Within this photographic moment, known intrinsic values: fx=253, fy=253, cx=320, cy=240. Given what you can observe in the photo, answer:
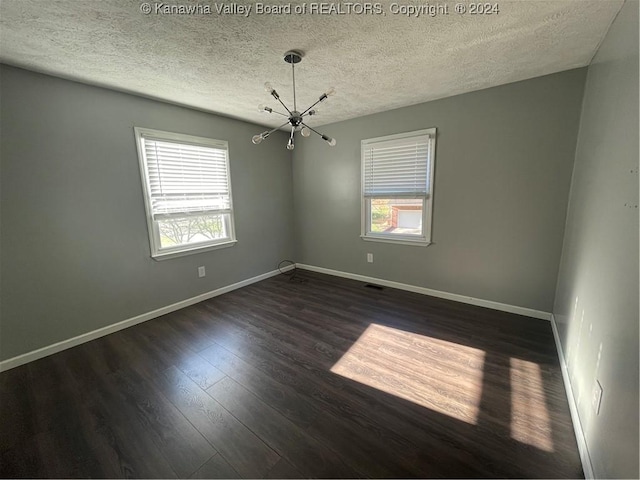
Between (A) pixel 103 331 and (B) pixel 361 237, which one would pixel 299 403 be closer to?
(A) pixel 103 331

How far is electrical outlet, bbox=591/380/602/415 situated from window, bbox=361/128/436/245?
2.11 m

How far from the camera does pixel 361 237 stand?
3842mm

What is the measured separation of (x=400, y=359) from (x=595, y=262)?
1416 millimetres

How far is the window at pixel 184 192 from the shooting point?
2.81m

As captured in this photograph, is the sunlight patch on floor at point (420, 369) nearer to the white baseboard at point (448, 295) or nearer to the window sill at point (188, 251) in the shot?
the white baseboard at point (448, 295)

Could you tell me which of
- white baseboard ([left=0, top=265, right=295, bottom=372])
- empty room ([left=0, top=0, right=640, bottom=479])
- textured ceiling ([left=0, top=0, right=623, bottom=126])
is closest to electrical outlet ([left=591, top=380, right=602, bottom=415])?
empty room ([left=0, top=0, right=640, bottom=479])

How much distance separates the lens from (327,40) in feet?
5.77

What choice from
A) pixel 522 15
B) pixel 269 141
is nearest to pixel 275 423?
pixel 522 15

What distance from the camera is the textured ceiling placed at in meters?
1.50

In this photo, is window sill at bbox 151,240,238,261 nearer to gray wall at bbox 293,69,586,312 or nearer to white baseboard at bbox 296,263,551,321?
white baseboard at bbox 296,263,551,321

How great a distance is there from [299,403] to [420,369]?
0.96m

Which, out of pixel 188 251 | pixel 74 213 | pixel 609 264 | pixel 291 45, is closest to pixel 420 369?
pixel 609 264

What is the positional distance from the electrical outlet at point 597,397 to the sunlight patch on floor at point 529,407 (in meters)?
0.33

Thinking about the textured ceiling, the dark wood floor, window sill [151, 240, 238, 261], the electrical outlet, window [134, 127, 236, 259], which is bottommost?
the dark wood floor
